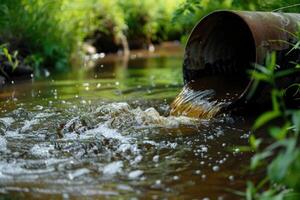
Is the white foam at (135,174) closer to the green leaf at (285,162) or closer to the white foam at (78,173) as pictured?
the white foam at (78,173)

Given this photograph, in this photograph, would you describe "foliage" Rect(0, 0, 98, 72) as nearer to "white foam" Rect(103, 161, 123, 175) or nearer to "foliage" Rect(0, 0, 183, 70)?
"foliage" Rect(0, 0, 183, 70)

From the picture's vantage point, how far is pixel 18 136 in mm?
3768

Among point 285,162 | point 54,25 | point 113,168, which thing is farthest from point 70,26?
point 285,162

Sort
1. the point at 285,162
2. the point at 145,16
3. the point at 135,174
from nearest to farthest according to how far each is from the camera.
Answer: the point at 285,162, the point at 135,174, the point at 145,16

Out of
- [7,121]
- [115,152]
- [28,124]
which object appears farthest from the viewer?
[7,121]

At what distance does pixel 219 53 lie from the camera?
5344 mm

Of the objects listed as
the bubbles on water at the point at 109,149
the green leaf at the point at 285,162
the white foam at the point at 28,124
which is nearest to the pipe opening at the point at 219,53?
the bubbles on water at the point at 109,149

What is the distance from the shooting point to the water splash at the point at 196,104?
4477 millimetres

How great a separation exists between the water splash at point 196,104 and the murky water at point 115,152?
137 millimetres

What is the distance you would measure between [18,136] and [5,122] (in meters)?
0.58

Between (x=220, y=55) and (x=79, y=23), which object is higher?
(x=79, y=23)

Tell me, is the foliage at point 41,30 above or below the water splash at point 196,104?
above

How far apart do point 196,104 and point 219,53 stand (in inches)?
33.8

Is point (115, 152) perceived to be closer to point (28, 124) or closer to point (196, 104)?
point (28, 124)
